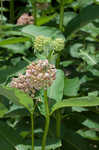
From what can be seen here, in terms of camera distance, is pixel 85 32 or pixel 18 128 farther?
pixel 85 32

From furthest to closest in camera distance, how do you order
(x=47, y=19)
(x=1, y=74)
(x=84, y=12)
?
(x=47, y=19) < (x=84, y=12) < (x=1, y=74)

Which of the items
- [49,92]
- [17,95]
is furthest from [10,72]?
[17,95]

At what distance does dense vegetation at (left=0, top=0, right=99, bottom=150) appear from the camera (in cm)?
123

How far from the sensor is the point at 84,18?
203 centimetres

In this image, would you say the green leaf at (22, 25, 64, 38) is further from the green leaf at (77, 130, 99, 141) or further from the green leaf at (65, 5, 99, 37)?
the green leaf at (77, 130, 99, 141)

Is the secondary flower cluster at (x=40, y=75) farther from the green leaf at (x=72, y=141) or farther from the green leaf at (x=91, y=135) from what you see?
the green leaf at (x=91, y=135)

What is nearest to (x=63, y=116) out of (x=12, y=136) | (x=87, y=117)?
(x=87, y=117)

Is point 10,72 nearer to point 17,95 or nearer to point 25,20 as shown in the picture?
point 17,95

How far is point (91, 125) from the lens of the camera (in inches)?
78.0

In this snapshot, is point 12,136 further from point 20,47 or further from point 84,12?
point 20,47

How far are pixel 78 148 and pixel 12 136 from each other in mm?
455

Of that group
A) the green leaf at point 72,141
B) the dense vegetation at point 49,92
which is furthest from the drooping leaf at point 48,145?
the green leaf at point 72,141

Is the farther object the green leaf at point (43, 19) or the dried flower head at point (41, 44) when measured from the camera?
the green leaf at point (43, 19)

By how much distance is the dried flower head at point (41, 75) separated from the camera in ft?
3.93
